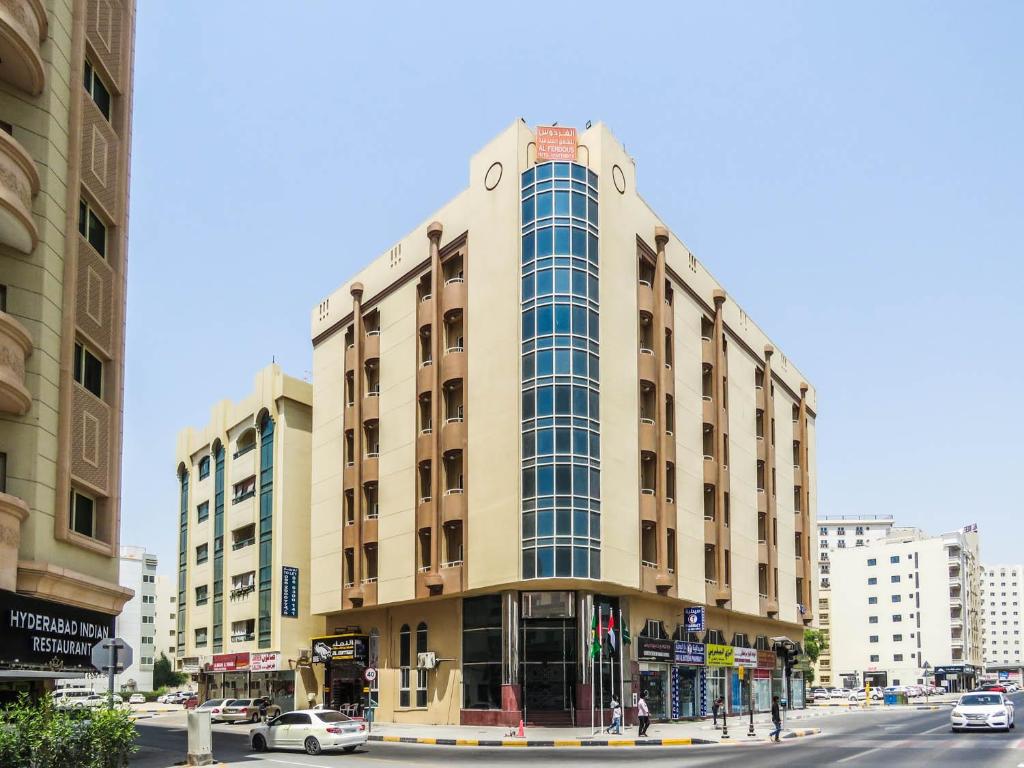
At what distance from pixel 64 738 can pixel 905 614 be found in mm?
150567

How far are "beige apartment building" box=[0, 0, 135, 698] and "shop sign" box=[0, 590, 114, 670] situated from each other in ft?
0.16

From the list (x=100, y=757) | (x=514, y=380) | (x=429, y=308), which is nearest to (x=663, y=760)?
(x=100, y=757)

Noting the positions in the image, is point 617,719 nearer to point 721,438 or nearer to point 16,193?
point 721,438

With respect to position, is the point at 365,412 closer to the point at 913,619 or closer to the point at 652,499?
the point at 652,499

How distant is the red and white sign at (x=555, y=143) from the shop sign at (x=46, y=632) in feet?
104

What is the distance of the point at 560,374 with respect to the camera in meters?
51.8

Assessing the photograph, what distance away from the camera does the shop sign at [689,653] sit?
59312 mm

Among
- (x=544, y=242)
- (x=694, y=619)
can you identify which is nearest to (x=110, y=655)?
(x=544, y=242)

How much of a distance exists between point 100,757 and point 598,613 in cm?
3421

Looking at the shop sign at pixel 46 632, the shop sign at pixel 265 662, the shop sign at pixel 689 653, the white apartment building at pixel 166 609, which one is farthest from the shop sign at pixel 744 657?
the white apartment building at pixel 166 609

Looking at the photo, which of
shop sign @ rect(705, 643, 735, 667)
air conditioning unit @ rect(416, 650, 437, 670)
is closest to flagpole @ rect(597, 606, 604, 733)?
shop sign @ rect(705, 643, 735, 667)

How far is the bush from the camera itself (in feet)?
61.6

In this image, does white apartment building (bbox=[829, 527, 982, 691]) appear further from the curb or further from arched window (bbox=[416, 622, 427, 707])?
the curb

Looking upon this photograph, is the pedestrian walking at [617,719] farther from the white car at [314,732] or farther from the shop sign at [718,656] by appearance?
the white car at [314,732]
